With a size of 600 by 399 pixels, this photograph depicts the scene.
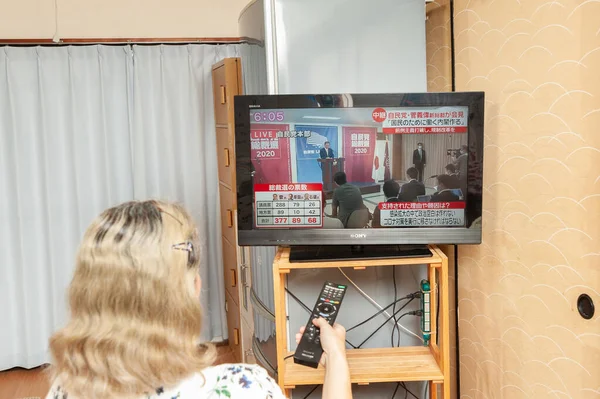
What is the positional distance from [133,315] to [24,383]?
2952 mm

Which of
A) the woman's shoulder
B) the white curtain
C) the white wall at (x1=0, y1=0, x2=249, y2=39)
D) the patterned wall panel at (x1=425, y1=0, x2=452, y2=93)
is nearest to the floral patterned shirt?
the woman's shoulder

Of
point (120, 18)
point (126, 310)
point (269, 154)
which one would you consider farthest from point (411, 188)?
point (120, 18)

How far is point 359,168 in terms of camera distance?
1810mm

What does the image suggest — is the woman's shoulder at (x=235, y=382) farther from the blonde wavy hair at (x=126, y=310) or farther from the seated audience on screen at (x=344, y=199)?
the seated audience on screen at (x=344, y=199)

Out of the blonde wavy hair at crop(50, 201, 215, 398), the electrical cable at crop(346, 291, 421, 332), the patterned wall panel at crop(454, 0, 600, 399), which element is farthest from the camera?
the electrical cable at crop(346, 291, 421, 332)

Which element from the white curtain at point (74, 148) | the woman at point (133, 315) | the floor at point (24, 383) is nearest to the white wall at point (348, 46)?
the woman at point (133, 315)

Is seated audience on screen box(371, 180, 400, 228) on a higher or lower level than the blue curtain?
lower

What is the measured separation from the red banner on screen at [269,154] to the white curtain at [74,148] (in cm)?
191

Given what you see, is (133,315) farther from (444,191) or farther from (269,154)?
(444,191)

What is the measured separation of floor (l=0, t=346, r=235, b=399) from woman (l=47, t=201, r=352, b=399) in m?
2.67

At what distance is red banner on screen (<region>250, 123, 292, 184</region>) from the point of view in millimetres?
1795

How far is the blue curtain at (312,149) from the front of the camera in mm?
1794

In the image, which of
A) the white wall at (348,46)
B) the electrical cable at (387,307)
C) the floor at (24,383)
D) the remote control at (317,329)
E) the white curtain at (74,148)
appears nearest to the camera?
the remote control at (317,329)

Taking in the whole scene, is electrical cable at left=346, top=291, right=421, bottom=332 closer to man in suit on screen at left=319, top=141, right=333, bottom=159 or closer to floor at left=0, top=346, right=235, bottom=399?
man in suit on screen at left=319, top=141, right=333, bottom=159
